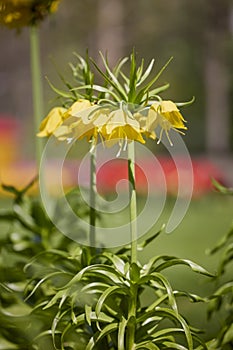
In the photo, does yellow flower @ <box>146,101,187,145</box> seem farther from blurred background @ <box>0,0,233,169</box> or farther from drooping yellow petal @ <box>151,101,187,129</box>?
blurred background @ <box>0,0,233,169</box>

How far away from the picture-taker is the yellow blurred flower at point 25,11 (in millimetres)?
1222

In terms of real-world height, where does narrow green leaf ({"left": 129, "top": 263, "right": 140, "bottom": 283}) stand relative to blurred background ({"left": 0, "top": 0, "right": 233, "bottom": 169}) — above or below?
below

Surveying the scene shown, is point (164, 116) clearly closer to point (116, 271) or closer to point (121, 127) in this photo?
point (121, 127)

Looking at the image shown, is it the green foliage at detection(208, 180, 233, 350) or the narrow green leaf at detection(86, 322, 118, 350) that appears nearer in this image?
the narrow green leaf at detection(86, 322, 118, 350)

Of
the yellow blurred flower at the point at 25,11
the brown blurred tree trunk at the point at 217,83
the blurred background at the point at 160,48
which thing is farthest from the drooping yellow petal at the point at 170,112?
the brown blurred tree trunk at the point at 217,83

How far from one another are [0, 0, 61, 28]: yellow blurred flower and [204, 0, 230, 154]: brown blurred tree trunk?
17.3 feet

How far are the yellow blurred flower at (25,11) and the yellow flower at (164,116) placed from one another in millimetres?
394

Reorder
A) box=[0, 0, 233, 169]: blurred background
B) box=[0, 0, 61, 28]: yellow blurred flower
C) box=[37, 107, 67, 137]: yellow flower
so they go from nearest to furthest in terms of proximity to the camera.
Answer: box=[37, 107, 67, 137]: yellow flower → box=[0, 0, 61, 28]: yellow blurred flower → box=[0, 0, 233, 169]: blurred background

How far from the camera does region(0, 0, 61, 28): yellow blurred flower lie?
1222mm

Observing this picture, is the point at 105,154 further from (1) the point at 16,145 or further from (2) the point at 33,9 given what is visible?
(1) the point at 16,145

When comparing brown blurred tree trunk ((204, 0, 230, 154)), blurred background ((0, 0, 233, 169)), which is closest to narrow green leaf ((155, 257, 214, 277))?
blurred background ((0, 0, 233, 169))

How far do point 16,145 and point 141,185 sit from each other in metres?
1.75

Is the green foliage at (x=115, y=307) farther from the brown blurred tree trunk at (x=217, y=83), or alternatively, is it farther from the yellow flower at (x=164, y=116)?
the brown blurred tree trunk at (x=217, y=83)

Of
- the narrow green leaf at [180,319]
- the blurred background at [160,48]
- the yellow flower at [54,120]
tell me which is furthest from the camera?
the blurred background at [160,48]
